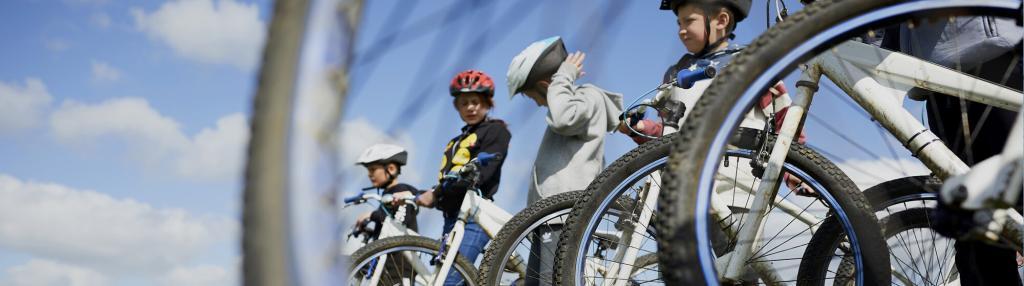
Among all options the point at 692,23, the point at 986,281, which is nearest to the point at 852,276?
the point at 986,281

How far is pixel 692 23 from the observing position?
3090mm

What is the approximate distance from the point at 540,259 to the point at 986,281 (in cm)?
148

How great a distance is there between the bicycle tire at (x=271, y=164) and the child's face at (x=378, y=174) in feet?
14.1

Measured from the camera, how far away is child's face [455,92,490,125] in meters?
4.52

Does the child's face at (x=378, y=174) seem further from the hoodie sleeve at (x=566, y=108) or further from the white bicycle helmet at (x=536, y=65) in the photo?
the hoodie sleeve at (x=566, y=108)

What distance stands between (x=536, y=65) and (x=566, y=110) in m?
0.28

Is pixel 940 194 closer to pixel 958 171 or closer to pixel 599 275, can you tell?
pixel 958 171

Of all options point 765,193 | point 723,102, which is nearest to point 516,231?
point 765,193

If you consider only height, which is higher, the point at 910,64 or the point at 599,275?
the point at 910,64

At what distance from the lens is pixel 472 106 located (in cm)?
454

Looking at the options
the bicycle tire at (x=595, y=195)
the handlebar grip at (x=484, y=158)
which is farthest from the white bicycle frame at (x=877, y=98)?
the handlebar grip at (x=484, y=158)

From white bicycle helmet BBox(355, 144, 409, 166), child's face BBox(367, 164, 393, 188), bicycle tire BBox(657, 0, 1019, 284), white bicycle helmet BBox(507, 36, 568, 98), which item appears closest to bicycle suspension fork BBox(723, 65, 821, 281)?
bicycle tire BBox(657, 0, 1019, 284)

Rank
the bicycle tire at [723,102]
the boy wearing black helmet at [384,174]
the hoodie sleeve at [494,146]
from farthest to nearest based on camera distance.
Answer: the boy wearing black helmet at [384,174], the hoodie sleeve at [494,146], the bicycle tire at [723,102]

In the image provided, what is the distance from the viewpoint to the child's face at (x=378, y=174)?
5.20 m
